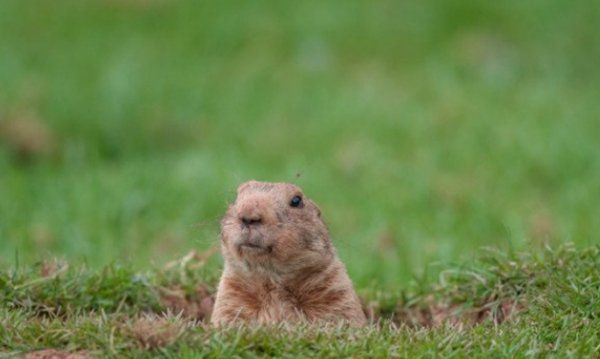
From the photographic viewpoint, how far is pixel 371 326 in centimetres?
473

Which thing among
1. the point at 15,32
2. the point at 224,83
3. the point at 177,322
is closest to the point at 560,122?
the point at 224,83

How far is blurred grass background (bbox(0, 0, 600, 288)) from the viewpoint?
8480mm

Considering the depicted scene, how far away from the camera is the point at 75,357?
4297 mm

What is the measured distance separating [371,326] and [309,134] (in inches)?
242

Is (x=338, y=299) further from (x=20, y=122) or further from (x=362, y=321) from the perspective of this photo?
(x=20, y=122)

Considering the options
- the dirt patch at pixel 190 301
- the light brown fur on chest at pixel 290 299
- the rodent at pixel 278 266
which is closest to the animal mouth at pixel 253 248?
the rodent at pixel 278 266

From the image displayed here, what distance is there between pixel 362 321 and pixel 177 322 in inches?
42.5

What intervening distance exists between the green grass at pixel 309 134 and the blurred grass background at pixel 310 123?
0.08ft

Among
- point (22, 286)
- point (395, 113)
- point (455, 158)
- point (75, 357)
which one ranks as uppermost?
point (395, 113)

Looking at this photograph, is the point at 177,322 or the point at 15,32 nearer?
the point at 177,322

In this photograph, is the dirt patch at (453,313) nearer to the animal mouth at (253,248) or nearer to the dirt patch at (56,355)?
the animal mouth at (253,248)

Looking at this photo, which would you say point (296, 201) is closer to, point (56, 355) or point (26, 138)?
point (56, 355)

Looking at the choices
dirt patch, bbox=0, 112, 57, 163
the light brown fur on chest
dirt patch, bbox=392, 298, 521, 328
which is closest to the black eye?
the light brown fur on chest

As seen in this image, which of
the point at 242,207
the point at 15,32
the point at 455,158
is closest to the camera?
the point at 242,207
